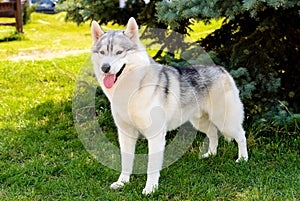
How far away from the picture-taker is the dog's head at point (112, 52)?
10.4 feet

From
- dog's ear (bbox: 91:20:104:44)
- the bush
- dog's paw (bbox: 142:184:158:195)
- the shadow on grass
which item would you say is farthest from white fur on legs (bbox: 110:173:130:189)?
the shadow on grass

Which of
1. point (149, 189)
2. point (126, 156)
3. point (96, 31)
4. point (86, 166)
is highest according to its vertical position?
point (96, 31)

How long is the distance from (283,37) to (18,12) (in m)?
9.36

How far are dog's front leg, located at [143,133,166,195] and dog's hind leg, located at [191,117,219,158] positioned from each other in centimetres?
79

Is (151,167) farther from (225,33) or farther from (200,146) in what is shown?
(225,33)

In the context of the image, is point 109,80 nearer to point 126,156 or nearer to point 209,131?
point 126,156

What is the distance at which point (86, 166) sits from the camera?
4039 mm

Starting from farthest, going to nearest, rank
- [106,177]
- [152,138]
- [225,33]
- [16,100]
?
[16,100] < [225,33] < [106,177] < [152,138]

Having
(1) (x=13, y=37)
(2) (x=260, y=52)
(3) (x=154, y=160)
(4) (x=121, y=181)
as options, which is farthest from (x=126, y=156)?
(1) (x=13, y=37)

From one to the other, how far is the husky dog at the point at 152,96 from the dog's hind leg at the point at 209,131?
1.8 inches

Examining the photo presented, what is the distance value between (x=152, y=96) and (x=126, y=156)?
2.13 ft

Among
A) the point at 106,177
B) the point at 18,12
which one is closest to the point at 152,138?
the point at 106,177

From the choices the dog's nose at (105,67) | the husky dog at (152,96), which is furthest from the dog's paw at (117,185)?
the dog's nose at (105,67)

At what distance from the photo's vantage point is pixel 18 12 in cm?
1248
